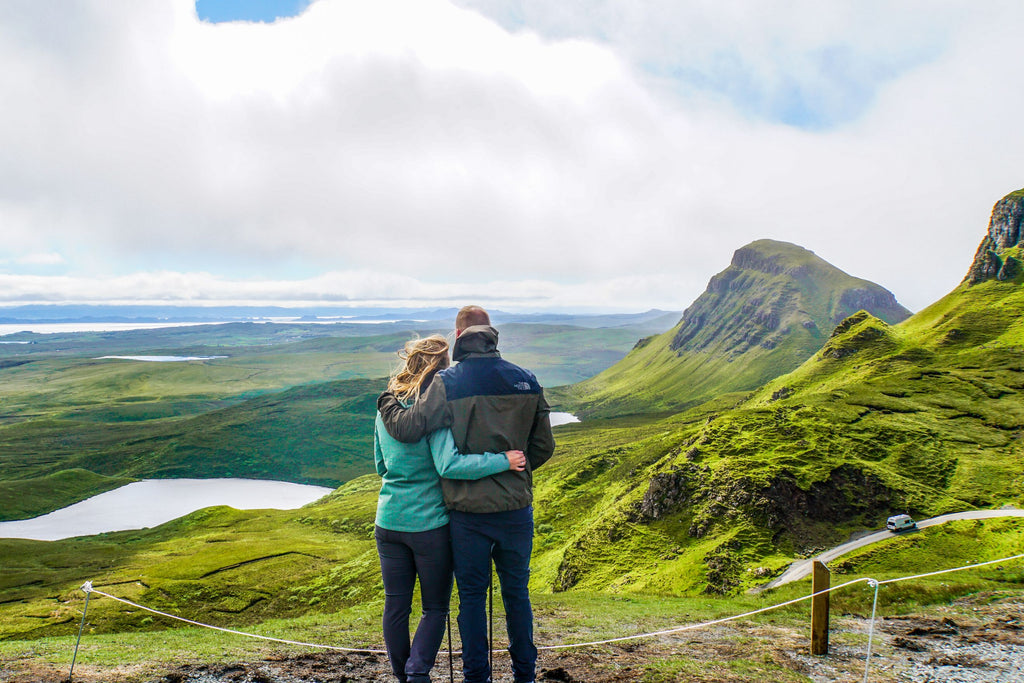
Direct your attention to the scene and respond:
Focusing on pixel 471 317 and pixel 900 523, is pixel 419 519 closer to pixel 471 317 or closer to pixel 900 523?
pixel 471 317

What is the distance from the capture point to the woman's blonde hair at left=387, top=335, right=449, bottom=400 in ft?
30.0

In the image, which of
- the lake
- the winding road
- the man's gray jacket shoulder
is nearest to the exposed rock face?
the winding road

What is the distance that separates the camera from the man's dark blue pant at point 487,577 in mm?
8688

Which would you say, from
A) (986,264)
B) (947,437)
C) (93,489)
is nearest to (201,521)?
(93,489)

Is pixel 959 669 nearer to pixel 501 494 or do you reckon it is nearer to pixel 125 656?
pixel 501 494

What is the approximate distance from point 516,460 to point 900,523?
43897mm

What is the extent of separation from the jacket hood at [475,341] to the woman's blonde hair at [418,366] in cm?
49

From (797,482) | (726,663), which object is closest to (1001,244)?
(797,482)

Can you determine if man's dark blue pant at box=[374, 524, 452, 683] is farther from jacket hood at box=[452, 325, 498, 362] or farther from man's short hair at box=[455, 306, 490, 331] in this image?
man's short hair at box=[455, 306, 490, 331]

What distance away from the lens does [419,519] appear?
8.76 m

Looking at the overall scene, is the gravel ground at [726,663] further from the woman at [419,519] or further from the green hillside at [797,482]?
the green hillside at [797,482]

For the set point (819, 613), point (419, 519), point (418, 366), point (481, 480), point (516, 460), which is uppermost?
point (418, 366)

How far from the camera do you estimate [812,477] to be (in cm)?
4544

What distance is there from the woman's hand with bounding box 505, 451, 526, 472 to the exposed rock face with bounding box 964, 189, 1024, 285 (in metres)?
169
